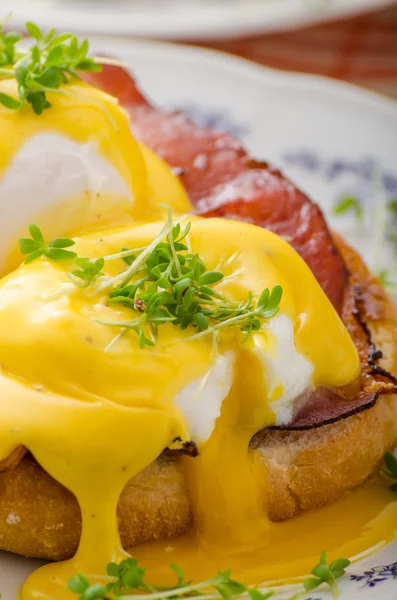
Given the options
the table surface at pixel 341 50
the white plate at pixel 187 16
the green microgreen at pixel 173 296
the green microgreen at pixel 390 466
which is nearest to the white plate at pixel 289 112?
the white plate at pixel 187 16

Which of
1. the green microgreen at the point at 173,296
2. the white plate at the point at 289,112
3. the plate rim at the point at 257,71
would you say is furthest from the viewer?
the plate rim at the point at 257,71

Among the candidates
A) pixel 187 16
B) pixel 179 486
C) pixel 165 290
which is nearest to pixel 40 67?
pixel 165 290

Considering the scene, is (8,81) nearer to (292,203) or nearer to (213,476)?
(292,203)

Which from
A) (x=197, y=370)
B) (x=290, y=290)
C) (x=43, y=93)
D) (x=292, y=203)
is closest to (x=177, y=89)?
(x=292, y=203)

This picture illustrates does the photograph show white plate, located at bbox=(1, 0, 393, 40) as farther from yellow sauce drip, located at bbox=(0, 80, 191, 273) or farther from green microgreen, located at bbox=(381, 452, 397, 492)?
green microgreen, located at bbox=(381, 452, 397, 492)

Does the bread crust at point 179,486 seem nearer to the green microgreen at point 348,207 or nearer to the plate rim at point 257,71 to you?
the green microgreen at point 348,207
